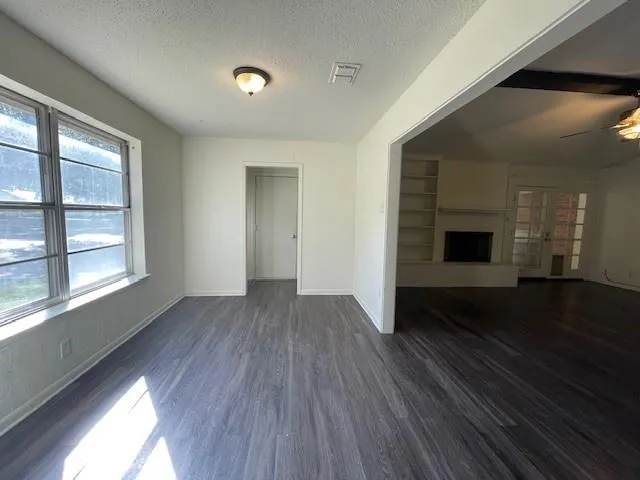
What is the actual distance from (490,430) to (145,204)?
3821 mm

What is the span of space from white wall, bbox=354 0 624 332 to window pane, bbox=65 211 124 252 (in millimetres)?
2927

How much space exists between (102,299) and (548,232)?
7900mm

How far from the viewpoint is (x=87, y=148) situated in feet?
8.84

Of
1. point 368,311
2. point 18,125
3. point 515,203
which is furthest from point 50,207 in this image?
point 515,203

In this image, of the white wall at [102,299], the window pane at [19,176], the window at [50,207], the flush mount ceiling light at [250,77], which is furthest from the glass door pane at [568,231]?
the window pane at [19,176]

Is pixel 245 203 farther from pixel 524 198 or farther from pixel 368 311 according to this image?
pixel 524 198

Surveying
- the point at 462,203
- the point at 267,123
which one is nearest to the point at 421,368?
the point at 267,123

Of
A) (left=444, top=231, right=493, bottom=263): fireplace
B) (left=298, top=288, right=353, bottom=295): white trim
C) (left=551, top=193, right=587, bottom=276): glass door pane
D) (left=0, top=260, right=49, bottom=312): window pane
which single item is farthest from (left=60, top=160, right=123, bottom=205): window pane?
(left=551, top=193, right=587, bottom=276): glass door pane

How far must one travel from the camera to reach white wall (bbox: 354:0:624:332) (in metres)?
1.20

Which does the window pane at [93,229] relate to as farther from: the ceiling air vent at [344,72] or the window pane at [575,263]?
the window pane at [575,263]

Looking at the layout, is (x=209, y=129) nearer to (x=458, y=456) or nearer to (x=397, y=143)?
(x=397, y=143)

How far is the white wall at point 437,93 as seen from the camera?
120cm

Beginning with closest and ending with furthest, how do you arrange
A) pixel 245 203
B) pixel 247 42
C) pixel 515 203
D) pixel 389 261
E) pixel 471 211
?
pixel 247 42 < pixel 389 261 < pixel 245 203 < pixel 471 211 < pixel 515 203

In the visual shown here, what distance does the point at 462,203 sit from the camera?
5.92 m
